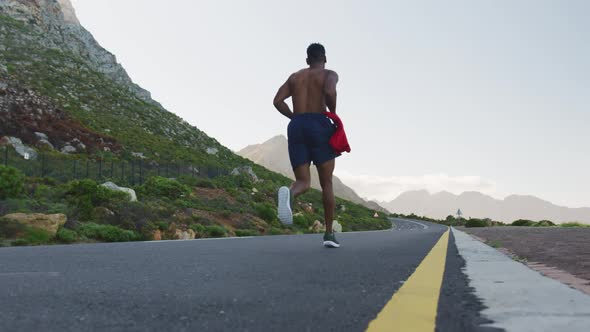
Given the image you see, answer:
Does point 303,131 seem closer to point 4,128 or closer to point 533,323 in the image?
point 533,323

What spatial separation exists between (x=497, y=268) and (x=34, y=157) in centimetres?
3366

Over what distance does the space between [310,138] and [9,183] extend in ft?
39.9

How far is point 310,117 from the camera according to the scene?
6.22m

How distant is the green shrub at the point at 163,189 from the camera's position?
24.6 m

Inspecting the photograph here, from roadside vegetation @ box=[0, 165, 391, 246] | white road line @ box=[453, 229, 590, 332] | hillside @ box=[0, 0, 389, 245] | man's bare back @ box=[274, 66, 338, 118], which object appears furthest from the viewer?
hillside @ box=[0, 0, 389, 245]

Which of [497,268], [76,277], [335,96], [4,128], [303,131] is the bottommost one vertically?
[76,277]

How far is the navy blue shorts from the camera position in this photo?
20.2 feet

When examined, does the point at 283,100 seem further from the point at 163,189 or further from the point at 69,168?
the point at 69,168

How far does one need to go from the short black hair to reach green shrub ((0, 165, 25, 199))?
468 inches

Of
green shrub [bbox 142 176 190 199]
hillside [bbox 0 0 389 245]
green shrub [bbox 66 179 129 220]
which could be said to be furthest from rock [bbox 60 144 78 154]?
green shrub [bbox 66 179 129 220]

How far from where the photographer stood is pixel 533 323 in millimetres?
1725

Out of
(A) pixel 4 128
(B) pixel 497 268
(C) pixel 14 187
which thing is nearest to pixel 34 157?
(A) pixel 4 128

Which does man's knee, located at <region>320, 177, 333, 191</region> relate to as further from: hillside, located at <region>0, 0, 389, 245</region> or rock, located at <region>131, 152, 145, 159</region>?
rock, located at <region>131, 152, 145, 159</region>

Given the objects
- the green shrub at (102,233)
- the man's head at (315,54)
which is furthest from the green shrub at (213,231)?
the man's head at (315,54)
